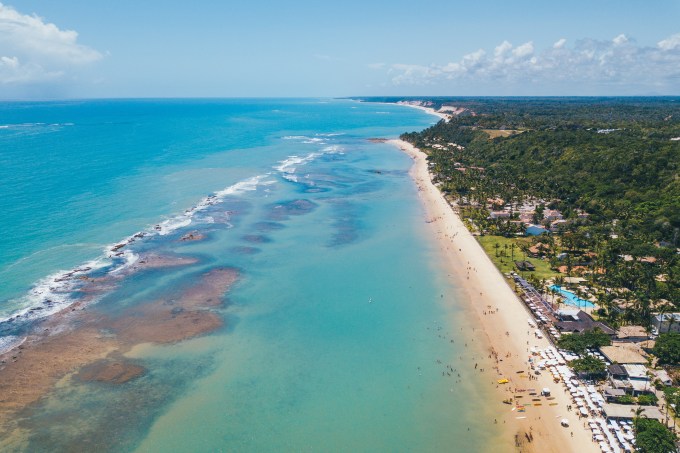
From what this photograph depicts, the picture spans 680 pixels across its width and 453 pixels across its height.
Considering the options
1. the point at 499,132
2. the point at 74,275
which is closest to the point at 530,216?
the point at 74,275

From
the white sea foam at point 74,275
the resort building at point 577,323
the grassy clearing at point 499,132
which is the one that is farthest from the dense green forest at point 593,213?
the white sea foam at point 74,275

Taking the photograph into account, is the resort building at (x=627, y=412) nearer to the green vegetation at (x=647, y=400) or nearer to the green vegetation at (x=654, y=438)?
the green vegetation at (x=647, y=400)

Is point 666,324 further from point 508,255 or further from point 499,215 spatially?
point 499,215

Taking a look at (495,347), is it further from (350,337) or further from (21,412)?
(21,412)

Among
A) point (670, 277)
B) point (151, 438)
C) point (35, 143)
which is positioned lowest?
point (151, 438)

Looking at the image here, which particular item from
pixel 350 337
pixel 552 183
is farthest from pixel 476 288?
pixel 552 183

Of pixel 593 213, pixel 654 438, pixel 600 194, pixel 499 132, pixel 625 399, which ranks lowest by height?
pixel 625 399

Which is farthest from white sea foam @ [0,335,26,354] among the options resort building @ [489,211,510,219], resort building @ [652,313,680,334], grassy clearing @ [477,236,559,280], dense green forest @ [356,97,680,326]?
resort building @ [489,211,510,219]
